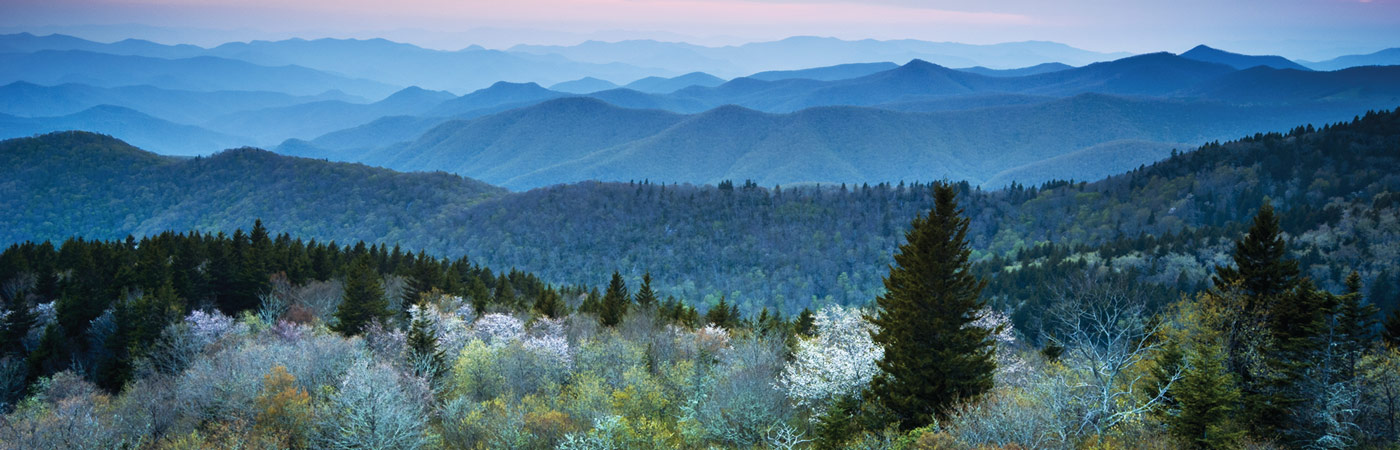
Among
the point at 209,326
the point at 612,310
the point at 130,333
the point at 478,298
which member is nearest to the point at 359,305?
the point at 209,326

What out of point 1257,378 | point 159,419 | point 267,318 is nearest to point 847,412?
point 1257,378

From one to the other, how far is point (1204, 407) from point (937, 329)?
8201mm

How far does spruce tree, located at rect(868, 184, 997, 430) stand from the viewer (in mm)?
26703

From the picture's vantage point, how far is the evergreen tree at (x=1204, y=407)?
73.5 feet

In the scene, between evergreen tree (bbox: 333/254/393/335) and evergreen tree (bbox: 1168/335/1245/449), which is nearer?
evergreen tree (bbox: 1168/335/1245/449)

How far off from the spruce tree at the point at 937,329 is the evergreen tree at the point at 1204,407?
584cm

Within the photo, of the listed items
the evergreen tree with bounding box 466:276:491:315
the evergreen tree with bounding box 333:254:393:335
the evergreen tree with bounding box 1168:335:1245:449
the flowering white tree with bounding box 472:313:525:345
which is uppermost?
the evergreen tree with bounding box 1168:335:1245:449

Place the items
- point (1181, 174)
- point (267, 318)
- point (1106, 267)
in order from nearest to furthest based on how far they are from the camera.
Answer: point (267, 318) → point (1106, 267) → point (1181, 174)

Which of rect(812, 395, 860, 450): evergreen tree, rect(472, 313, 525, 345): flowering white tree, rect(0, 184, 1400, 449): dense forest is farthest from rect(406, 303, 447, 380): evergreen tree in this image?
rect(812, 395, 860, 450): evergreen tree

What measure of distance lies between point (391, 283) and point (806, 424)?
54.3m

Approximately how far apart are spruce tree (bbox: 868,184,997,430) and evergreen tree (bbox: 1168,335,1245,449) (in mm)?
5841

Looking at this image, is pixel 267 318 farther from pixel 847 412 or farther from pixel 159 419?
pixel 847 412

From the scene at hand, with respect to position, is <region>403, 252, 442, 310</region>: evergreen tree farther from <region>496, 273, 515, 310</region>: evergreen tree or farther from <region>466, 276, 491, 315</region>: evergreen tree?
<region>496, 273, 515, 310</region>: evergreen tree

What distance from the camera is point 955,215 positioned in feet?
89.3
